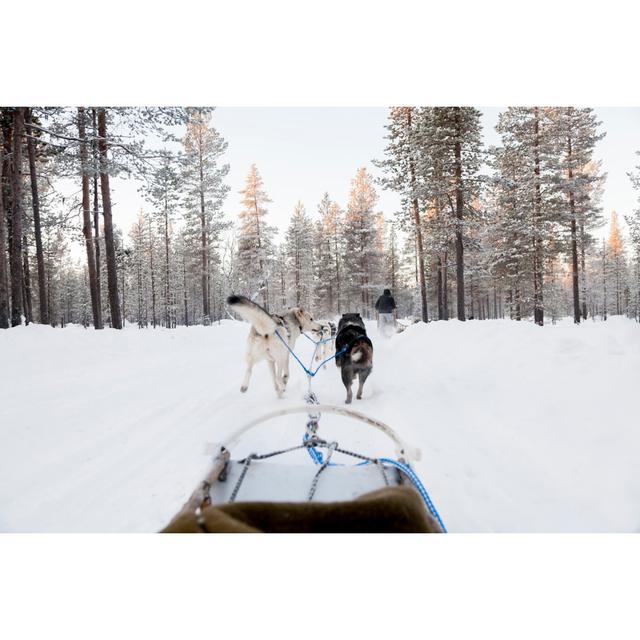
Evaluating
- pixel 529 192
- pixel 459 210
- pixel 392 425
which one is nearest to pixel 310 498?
pixel 392 425

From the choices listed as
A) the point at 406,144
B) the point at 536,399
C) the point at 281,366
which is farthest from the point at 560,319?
the point at 281,366

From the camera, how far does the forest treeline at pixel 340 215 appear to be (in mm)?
6672

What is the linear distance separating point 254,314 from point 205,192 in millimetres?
4556

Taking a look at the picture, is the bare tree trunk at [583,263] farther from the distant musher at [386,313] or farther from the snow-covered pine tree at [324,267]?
the snow-covered pine tree at [324,267]

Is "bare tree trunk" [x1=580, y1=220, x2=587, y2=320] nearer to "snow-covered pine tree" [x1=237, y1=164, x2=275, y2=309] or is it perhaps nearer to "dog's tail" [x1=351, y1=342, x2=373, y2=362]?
"snow-covered pine tree" [x1=237, y1=164, x2=275, y2=309]

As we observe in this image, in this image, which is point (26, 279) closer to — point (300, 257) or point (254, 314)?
point (300, 257)

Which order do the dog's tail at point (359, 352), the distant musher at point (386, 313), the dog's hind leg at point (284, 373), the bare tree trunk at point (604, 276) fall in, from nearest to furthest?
1. the dog's tail at point (359, 352)
2. the dog's hind leg at point (284, 373)
3. the distant musher at point (386, 313)
4. the bare tree trunk at point (604, 276)

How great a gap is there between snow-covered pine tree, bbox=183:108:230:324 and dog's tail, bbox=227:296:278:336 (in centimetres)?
255

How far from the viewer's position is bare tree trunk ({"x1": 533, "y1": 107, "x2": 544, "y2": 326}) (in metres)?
12.5

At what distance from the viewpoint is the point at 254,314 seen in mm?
4273

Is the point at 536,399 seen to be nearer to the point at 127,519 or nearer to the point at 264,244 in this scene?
the point at 127,519

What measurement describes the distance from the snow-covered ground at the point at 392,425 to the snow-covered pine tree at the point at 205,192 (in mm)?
3233

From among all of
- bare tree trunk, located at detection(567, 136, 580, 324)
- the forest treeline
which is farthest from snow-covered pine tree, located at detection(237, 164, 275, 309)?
bare tree trunk, located at detection(567, 136, 580, 324)

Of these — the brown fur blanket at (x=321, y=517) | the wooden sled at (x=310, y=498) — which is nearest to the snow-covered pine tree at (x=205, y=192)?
the wooden sled at (x=310, y=498)
